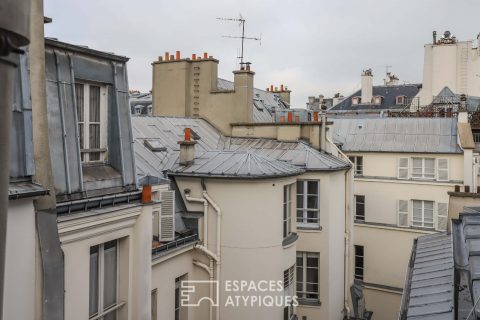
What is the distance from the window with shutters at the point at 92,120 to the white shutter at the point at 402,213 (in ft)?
73.3

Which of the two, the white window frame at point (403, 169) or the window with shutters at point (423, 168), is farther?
the white window frame at point (403, 169)

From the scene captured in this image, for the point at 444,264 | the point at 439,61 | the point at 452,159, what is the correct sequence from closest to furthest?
1. the point at 444,264
2. the point at 452,159
3. the point at 439,61

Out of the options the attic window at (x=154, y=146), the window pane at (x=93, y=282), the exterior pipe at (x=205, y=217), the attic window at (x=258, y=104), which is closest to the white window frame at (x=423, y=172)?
the attic window at (x=258, y=104)

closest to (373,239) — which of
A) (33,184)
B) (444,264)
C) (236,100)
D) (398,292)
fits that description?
(398,292)

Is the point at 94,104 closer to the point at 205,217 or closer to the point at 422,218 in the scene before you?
the point at 205,217

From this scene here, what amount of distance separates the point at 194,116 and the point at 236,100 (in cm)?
223

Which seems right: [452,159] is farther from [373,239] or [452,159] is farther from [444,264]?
[444,264]

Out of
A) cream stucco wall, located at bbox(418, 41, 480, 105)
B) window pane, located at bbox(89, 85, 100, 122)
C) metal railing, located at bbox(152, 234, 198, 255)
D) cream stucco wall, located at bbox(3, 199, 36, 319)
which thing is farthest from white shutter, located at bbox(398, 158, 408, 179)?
cream stucco wall, located at bbox(3, 199, 36, 319)

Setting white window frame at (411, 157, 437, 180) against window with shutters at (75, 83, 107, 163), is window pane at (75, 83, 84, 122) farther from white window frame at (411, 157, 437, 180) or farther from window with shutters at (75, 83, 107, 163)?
white window frame at (411, 157, 437, 180)

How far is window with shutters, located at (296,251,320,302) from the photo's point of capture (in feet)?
52.8

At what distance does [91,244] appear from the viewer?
21.3 ft

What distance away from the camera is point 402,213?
26328 mm

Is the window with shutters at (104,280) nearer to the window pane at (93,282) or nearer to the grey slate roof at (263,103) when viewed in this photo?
the window pane at (93,282)

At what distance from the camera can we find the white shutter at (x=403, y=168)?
26.4 meters
